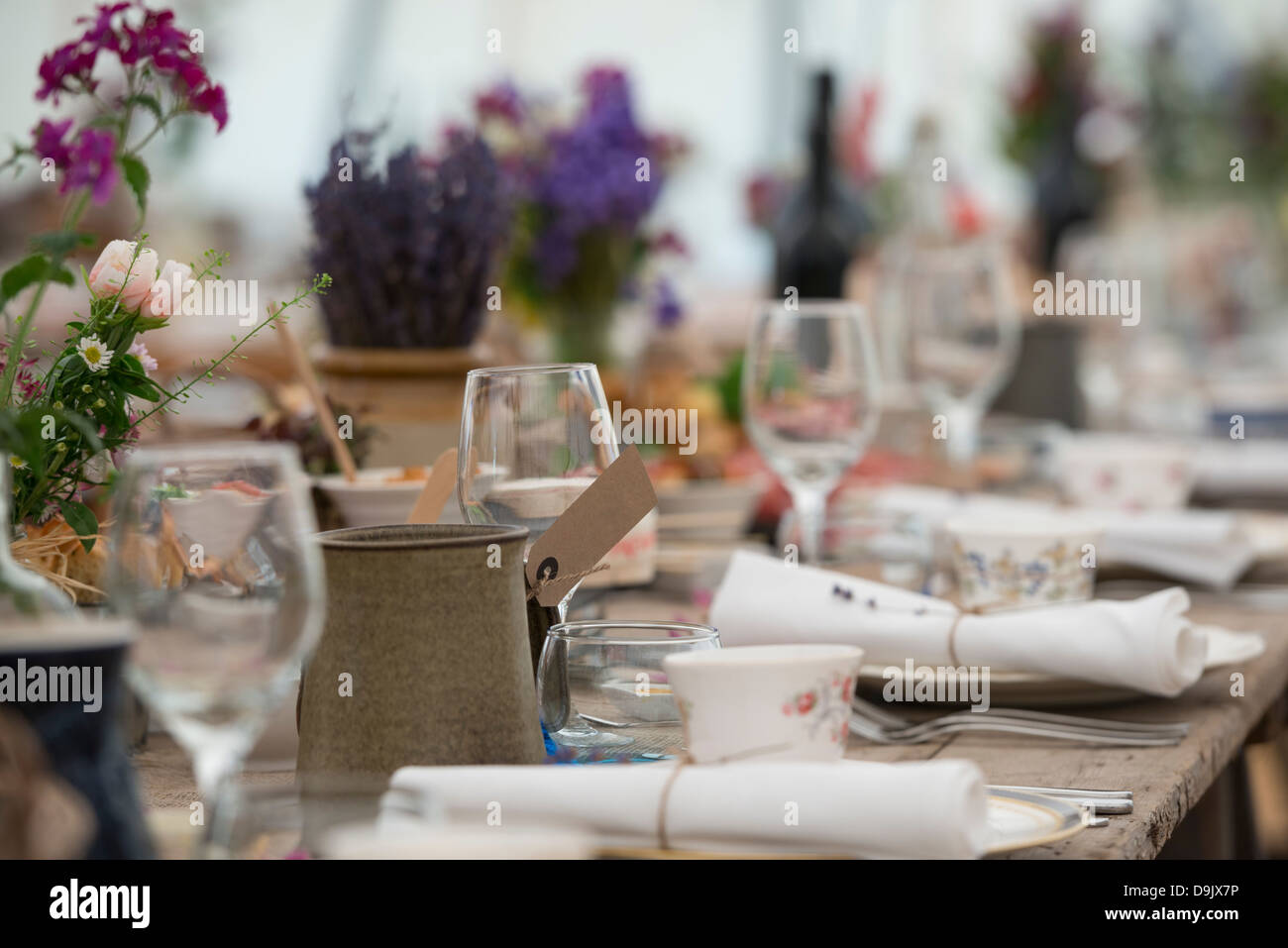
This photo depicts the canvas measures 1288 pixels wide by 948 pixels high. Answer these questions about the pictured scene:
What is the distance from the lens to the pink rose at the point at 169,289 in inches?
26.9

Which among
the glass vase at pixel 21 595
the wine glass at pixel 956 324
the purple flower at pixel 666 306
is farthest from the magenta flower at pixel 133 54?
the purple flower at pixel 666 306

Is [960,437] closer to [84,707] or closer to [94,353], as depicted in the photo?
[94,353]

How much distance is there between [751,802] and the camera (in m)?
0.56

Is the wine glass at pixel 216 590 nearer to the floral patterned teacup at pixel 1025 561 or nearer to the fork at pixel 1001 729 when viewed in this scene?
the fork at pixel 1001 729

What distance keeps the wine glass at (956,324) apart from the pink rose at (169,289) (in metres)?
1.23

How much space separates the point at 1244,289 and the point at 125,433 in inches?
134

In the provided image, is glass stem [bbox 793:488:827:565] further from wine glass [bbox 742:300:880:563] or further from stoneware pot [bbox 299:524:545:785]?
stoneware pot [bbox 299:524:545:785]

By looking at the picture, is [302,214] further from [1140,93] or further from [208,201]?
[208,201]

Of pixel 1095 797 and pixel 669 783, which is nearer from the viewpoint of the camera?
pixel 669 783

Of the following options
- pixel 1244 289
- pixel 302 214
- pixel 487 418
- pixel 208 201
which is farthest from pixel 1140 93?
pixel 487 418

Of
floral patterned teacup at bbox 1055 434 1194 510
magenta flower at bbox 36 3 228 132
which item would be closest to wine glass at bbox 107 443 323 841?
magenta flower at bbox 36 3 228 132

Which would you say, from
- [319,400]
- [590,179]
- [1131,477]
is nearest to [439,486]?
[319,400]

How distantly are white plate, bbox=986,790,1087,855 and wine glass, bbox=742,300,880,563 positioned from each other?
0.64 metres

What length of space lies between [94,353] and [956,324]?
4.21ft
